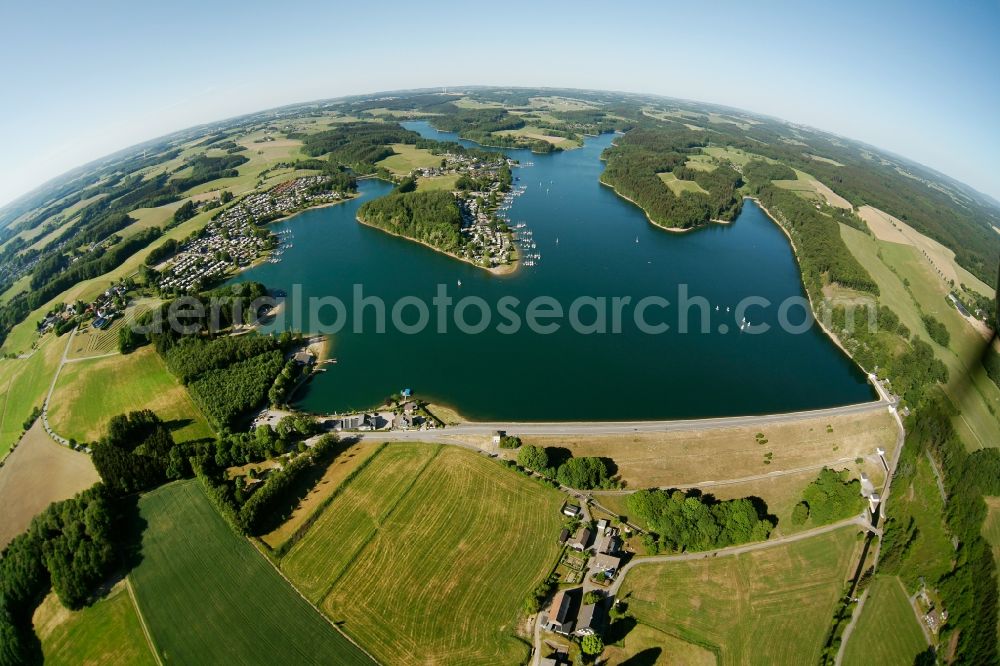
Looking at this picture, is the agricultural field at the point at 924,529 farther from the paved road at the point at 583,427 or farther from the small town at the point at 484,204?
the small town at the point at 484,204

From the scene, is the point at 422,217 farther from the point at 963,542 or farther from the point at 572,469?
the point at 963,542

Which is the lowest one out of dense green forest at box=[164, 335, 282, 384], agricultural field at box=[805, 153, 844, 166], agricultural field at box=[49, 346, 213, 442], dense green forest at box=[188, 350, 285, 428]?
agricultural field at box=[49, 346, 213, 442]

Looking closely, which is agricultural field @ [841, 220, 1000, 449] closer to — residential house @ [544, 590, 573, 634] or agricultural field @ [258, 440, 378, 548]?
residential house @ [544, 590, 573, 634]

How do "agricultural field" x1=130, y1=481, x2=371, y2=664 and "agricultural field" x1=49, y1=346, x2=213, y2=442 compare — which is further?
"agricultural field" x1=49, y1=346, x2=213, y2=442

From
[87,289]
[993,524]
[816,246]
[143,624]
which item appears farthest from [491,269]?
[87,289]

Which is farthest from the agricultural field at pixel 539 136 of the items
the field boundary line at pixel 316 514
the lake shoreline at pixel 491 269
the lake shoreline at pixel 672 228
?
the field boundary line at pixel 316 514

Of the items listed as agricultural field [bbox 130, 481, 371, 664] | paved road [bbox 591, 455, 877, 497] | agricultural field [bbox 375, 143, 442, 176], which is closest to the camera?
agricultural field [bbox 130, 481, 371, 664]

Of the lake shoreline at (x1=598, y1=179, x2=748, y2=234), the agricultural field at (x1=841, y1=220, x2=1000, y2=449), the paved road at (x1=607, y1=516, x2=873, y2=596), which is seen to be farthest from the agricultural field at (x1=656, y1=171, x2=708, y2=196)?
the paved road at (x1=607, y1=516, x2=873, y2=596)

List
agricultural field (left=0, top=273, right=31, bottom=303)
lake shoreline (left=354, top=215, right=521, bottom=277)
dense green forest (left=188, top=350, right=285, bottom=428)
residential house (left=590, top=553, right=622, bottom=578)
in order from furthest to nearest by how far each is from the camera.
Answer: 1. agricultural field (left=0, top=273, right=31, bottom=303)
2. lake shoreline (left=354, top=215, right=521, bottom=277)
3. dense green forest (left=188, top=350, right=285, bottom=428)
4. residential house (left=590, top=553, right=622, bottom=578)

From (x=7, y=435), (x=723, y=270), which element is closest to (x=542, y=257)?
(x=723, y=270)
